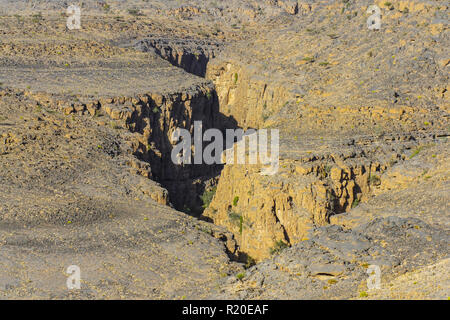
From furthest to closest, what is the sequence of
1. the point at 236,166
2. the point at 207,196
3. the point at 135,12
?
the point at 135,12, the point at 207,196, the point at 236,166

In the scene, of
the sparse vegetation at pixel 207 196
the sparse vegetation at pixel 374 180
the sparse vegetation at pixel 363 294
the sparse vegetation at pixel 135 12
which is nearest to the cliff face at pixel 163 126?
the sparse vegetation at pixel 207 196

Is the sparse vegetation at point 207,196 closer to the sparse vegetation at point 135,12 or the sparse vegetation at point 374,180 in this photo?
the sparse vegetation at point 374,180

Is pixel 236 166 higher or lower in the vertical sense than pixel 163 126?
higher

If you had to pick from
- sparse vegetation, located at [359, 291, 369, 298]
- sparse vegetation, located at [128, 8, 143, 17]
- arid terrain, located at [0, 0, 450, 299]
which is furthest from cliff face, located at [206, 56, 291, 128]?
sparse vegetation, located at [359, 291, 369, 298]

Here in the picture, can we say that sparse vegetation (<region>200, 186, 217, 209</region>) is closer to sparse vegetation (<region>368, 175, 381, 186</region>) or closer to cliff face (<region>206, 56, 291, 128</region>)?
cliff face (<region>206, 56, 291, 128</region>)

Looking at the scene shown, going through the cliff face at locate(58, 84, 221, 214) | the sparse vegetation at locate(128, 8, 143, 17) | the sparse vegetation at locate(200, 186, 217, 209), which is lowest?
the sparse vegetation at locate(200, 186, 217, 209)

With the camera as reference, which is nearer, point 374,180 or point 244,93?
point 374,180

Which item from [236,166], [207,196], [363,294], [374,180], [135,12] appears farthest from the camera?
[135,12]

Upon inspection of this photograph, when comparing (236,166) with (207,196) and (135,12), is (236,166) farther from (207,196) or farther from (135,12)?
(135,12)

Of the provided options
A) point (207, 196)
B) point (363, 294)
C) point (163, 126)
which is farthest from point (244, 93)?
point (363, 294)
